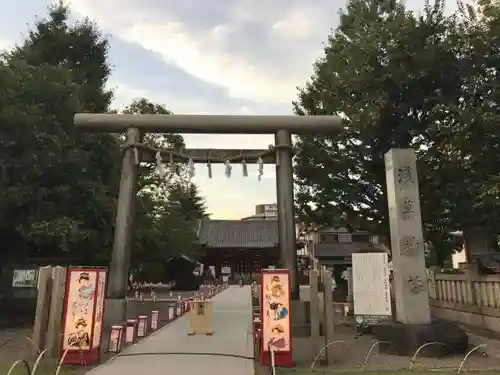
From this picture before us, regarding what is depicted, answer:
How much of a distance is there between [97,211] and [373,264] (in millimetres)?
9441

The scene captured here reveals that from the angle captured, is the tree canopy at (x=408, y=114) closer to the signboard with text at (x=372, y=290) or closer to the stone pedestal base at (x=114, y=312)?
the signboard with text at (x=372, y=290)

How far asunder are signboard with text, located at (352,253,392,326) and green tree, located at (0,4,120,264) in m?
8.60

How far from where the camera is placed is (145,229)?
1884 centimetres

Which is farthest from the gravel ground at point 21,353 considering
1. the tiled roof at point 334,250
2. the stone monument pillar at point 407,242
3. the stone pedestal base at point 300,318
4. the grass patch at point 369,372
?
the tiled roof at point 334,250

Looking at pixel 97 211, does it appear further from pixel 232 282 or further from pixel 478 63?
pixel 232 282

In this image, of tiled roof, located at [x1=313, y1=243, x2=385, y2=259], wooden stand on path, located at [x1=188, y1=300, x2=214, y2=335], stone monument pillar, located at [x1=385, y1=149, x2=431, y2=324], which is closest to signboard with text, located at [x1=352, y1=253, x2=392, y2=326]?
stone monument pillar, located at [x1=385, y1=149, x2=431, y2=324]

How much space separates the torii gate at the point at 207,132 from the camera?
1226 centimetres

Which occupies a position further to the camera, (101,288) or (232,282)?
(232,282)

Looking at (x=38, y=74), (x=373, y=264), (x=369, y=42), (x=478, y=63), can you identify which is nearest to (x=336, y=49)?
(x=369, y=42)

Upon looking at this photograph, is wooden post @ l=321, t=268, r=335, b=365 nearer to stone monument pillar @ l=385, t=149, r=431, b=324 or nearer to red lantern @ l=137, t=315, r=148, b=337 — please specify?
stone monument pillar @ l=385, t=149, r=431, b=324

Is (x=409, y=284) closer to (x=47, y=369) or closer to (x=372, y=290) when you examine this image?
(x=372, y=290)

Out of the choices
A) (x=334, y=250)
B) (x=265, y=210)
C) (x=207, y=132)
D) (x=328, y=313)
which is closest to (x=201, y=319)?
(x=328, y=313)

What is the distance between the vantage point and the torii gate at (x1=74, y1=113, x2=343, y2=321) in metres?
12.3

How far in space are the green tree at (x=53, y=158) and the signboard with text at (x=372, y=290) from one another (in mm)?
8598
